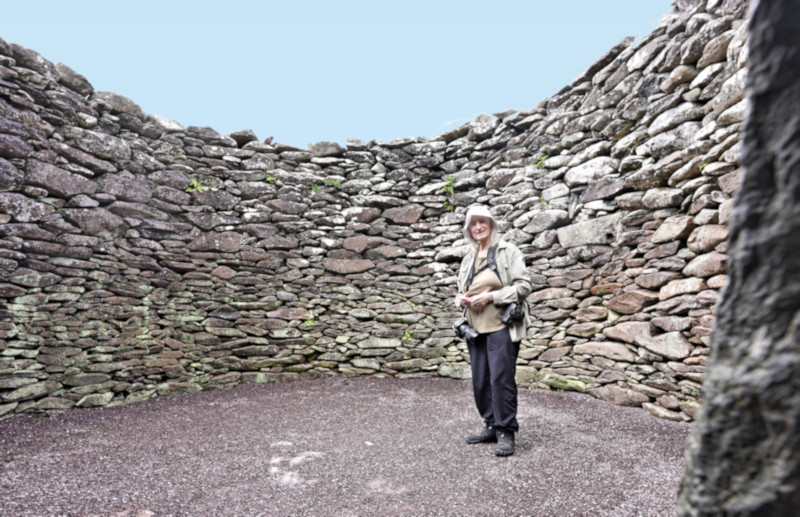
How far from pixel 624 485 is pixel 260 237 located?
4.61m

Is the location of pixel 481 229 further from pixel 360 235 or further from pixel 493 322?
pixel 360 235

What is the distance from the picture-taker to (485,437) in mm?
2834

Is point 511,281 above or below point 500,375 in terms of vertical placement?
above

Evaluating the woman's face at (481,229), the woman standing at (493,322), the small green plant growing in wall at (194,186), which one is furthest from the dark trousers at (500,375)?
the small green plant growing in wall at (194,186)

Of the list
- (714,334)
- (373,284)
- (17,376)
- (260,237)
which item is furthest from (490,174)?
(17,376)

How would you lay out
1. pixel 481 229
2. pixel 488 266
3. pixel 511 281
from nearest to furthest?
pixel 511 281 < pixel 488 266 < pixel 481 229

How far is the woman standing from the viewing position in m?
2.59

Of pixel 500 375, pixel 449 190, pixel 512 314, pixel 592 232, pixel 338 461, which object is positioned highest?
pixel 449 190

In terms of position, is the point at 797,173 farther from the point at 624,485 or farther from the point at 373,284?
the point at 373,284

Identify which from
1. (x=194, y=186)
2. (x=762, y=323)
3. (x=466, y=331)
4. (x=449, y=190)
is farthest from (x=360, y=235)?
(x=762, y=323)

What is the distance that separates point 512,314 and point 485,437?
0.95m

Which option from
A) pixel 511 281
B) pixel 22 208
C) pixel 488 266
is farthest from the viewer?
pixel 22 208

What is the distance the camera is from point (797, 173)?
0.58 metres

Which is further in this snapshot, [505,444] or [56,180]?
[56,180]
